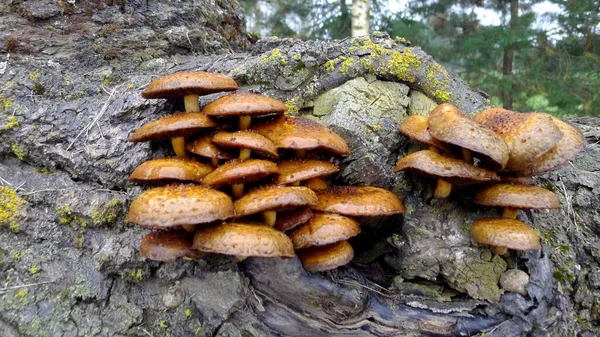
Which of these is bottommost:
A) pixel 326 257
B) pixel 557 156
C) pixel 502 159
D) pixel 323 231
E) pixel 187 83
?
pixel 326 257

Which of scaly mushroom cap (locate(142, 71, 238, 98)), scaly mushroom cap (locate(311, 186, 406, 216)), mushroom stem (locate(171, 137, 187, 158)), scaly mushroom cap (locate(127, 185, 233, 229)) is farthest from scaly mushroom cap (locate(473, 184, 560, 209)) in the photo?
mushroom stem (locate(171, 137, 187, 158))

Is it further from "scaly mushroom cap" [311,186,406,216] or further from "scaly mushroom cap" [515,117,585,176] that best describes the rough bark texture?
"scaly mushroom cap" [515,117,585,176]

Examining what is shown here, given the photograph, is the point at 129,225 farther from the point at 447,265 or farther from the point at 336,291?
the point at 447,265

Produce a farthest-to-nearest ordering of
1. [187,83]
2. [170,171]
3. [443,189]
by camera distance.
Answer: [443,189], [187,83], [170,171]

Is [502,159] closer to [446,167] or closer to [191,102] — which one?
[446,167]

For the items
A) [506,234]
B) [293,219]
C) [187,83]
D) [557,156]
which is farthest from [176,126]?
[557,156]

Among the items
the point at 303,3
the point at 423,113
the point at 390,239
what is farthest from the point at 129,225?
the point at 303,3
